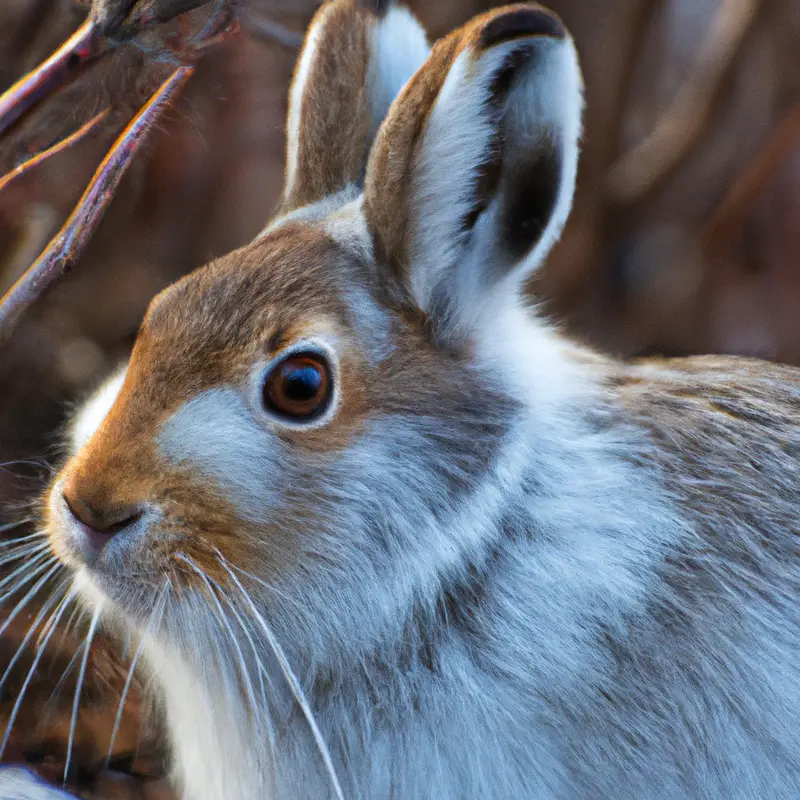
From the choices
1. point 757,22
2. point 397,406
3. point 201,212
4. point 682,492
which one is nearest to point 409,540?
point 397,406

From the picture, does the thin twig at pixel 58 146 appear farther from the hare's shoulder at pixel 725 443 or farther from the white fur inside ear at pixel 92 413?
the hare's shoulder at pixel 725 443

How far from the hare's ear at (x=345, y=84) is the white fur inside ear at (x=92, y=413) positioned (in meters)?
0.19

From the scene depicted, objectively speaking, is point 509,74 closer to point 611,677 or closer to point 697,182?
point 611,677

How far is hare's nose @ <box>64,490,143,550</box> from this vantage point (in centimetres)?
58

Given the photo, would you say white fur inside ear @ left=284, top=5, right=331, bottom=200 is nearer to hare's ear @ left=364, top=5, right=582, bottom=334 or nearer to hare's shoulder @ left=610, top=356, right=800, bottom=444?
hare's ear @ left=364, top=5, right=582, bottom=334

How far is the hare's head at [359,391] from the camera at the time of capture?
1.91ft

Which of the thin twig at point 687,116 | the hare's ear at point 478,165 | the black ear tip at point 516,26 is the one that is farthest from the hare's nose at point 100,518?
the thin twig at point 687,116

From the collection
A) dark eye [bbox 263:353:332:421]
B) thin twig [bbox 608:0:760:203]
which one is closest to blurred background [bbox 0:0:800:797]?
thin twig [bbox 608:0:760:203]

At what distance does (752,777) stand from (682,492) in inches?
7.1

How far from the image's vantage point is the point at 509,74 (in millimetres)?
581

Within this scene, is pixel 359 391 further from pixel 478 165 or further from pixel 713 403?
pixel 713 403

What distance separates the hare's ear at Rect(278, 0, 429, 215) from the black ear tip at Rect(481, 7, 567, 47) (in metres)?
0.20

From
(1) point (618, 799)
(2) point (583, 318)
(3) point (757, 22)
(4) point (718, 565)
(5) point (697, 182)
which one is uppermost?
(3) point (757, 22)

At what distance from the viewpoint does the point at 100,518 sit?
584 mm
